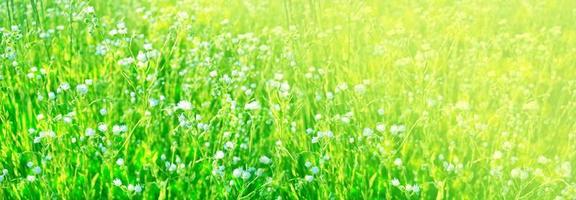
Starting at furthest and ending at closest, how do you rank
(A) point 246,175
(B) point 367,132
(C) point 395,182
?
(B) point 367,132 → (A) point 246,175 → (C) point 395,182

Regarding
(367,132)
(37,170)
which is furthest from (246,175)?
(37,170)

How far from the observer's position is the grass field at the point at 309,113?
9.53ft

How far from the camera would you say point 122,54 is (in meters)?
3.88

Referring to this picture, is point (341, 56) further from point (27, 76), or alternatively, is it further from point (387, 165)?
point (27, 76)

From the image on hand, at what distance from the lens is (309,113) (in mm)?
3303

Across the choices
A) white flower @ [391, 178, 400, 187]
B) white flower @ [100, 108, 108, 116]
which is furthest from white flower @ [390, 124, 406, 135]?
white flower @ [100, 108, 108, 116]

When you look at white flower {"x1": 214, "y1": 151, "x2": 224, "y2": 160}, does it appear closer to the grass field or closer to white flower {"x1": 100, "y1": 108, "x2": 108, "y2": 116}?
the grass field

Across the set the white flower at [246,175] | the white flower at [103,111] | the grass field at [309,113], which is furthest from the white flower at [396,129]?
the white flower at [103,111]

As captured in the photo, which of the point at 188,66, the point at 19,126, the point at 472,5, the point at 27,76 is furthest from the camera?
the point at 472,5

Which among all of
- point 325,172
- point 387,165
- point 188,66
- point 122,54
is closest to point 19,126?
point 122,54

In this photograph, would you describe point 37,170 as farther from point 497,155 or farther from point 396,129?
point 497,155

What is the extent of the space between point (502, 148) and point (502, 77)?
66 cm

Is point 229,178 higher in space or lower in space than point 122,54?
lower

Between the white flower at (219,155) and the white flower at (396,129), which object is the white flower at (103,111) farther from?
the white flower at (396,129)
